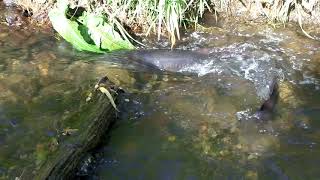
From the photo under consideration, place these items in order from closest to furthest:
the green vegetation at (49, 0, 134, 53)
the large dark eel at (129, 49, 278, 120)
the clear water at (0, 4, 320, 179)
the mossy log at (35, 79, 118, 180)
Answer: the mossy log at (35, 79, 118, 180)
the clear water at (0, 4, 320, 179)
the large dark eel at (129, 49, 278, 120)
the green vegetation at (49, 0, 134, 53)

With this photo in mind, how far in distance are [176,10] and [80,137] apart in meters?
2.99

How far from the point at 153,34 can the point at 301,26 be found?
2159mm

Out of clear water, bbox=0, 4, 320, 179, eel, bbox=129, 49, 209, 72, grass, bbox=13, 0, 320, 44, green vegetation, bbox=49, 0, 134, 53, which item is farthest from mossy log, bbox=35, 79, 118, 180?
grass, bbox=13, 0, 320, 44

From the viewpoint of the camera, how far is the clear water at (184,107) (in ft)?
15.8

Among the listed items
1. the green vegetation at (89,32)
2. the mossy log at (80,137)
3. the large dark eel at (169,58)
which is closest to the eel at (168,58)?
the large dark eel at (169,58)

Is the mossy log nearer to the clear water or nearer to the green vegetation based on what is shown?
the clear water

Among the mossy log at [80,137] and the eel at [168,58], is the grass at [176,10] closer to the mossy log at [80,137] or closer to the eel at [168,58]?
the eel at [168,58]

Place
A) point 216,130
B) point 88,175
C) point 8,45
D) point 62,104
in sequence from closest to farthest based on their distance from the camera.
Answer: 1. point 88,175
2. point 216,130
3. point 62,104
4. point 8,45

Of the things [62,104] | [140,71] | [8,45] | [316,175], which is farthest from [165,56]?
[316,175]

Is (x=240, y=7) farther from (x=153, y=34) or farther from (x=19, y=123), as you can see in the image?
(x=19, y=123)

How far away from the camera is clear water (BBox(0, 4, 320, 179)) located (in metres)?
4.82

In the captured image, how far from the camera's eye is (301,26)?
7340mm

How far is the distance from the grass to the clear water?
252 millimetres

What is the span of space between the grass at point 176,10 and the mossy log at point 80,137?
2.01m
